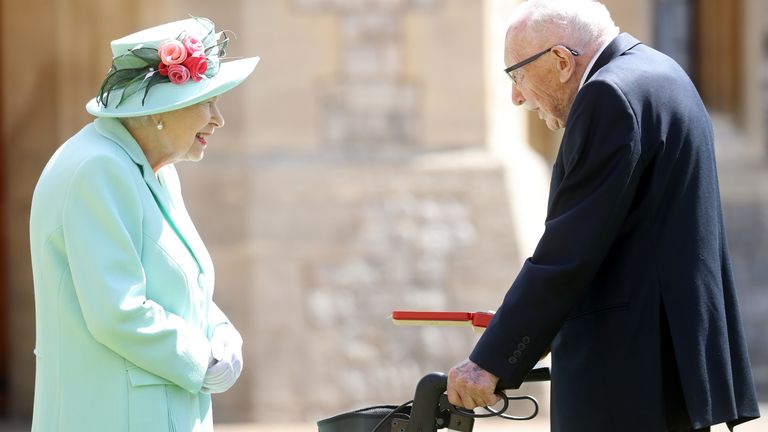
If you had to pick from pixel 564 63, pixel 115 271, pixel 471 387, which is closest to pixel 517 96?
pixel 564 63

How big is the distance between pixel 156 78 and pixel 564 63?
1004 millimetres

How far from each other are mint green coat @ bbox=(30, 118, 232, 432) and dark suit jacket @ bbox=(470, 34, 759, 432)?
2.41ft

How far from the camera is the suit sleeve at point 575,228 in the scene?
3.34m

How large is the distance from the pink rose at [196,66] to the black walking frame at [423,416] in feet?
2.98

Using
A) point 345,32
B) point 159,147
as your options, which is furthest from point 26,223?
point 159,147

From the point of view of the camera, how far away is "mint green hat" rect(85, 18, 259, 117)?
3.43 meters

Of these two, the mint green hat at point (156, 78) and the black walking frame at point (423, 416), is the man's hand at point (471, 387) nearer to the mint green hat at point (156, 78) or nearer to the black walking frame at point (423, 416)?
the black walking frame at point (423, 416)

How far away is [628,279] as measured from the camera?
340 centimetres

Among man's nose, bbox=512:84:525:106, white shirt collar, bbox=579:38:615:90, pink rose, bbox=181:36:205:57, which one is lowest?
man's nose, bbox=512:84:525:106

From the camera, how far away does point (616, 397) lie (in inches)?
134

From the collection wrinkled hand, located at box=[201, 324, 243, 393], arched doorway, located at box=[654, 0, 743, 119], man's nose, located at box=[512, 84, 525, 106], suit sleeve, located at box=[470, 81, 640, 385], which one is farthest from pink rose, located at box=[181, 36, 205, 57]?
arched doorway, located at box=[654, 0, 743, 119]

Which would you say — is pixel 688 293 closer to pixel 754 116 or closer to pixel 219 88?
pixel 219 88

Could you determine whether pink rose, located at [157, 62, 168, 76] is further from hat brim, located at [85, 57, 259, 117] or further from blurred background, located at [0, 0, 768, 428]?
blurred background, located at [0, 0, 768, 428]

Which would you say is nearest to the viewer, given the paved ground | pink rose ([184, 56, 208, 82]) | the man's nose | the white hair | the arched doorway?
pink rose ([184, 56, 208, 82])
